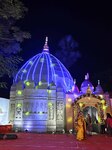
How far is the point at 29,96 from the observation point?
21.8 metres

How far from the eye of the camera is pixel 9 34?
832cm

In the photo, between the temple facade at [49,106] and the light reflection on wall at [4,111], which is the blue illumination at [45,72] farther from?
the light reflection on wall at [4,111]

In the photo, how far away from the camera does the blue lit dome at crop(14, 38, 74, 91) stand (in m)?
25.9

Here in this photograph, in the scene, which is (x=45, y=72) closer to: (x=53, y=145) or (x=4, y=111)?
(x=4, y=111)

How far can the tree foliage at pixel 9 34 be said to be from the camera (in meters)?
7.19

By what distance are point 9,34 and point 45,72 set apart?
59.1ft

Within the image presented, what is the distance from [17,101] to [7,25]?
14.7 meters

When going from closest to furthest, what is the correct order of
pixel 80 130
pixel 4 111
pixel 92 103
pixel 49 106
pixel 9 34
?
pixel 9 34 → pixel 80 130 → pixel 92 103 → pixel 4 111 → pixel 49 106

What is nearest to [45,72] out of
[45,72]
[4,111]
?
[45,72]

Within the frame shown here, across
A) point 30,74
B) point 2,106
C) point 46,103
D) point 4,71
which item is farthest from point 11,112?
point 4,71

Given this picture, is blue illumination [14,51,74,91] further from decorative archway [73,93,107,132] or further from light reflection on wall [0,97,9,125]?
light reflection on wall [0,97,9,125]

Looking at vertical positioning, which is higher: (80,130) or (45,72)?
(45,72)

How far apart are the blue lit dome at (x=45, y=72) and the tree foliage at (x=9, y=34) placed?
54.5ft

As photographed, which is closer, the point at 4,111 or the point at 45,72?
the point at 4,111
